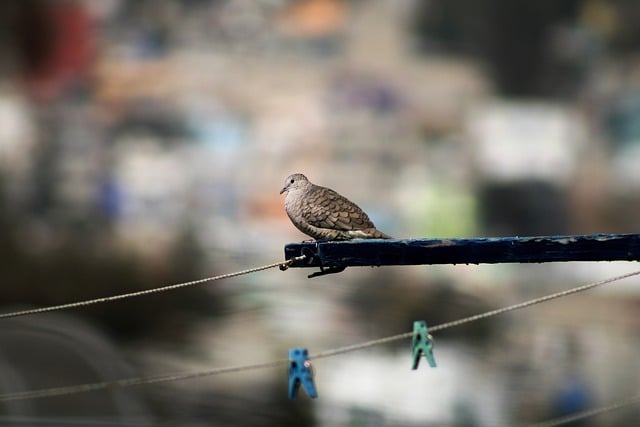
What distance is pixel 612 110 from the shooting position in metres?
31.8

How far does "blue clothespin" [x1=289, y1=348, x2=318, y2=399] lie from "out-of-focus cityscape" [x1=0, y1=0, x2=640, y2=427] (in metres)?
18.9

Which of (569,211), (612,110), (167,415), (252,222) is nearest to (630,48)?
(612,110)

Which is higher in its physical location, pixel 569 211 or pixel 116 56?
pixel 116 56

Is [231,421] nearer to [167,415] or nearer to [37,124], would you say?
[167,415]

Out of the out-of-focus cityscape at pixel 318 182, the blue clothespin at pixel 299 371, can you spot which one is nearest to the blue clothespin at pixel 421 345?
the blue clothespin at pixel 299 371

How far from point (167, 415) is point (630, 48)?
48.5 ft

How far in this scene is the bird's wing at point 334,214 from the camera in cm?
790

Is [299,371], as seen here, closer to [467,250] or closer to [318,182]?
[467,250]

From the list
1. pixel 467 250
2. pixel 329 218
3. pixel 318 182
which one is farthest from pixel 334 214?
pixel 318 182

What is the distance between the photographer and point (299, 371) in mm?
7406

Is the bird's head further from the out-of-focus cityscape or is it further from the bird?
the out-of-focus cityscape

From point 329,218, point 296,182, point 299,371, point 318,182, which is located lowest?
point 299,371

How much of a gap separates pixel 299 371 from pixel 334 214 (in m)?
1.08

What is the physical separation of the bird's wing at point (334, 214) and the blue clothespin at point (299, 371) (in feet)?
2.90
